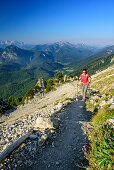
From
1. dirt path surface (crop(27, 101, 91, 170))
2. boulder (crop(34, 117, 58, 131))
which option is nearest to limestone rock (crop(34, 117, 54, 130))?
boulder (crop(34, 117, 58, 131))

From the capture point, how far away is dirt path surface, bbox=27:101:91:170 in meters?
5.45

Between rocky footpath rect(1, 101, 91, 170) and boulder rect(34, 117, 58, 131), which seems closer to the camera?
rocky footpath rect(1, 101, 91, 170)

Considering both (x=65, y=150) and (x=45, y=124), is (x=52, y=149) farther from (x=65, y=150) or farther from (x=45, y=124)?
(x=45, y=124)

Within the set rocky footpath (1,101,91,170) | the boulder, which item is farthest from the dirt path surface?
the boulder

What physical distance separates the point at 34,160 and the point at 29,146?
95cm

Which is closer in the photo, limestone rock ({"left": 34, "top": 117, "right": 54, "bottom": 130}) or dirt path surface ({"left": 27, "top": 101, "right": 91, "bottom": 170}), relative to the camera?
dirt path surface ({"left": 27, "top": 101, "right": 91, "bottom": 170})

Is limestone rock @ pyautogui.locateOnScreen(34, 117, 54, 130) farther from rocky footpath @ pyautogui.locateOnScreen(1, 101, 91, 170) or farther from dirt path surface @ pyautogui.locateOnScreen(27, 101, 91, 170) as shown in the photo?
dirt path surface @ pyautogui.locateOnScreen(27, 101, 91, 170)

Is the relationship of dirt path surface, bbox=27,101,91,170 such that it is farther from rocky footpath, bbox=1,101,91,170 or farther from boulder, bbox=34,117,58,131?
boulder, bbox=34,117,58,131

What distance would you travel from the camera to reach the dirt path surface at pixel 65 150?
5.45 metres

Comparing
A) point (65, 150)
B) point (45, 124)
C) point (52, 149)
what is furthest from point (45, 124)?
point (65, 150)

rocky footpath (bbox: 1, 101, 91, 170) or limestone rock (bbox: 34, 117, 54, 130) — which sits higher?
limestone rock (bbox: 34, 117, 54, 130)

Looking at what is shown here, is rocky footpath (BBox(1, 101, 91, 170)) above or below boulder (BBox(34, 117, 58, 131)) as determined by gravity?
below

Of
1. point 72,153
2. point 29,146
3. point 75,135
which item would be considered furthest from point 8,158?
point 75,135

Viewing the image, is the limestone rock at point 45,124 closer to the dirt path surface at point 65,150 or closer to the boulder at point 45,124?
the boulder at point 45,124
